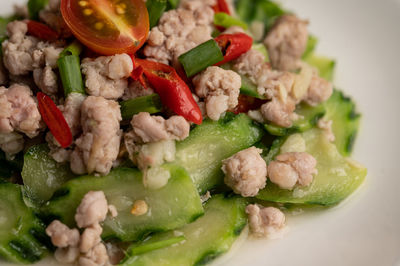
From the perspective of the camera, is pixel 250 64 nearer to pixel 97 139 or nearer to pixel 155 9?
pixel 155 9

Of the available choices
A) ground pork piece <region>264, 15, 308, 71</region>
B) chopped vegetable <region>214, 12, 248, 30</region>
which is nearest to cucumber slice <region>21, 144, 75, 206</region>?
chopped vegetable <region>214, 12, 248, 30</region>

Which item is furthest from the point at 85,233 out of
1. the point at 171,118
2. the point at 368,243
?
the point at 368,243

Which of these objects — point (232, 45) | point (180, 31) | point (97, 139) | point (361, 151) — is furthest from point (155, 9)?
point (361, 151)

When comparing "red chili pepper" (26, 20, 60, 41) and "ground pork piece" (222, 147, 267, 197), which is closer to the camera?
"ground pork piece" (222, 147, 267, 197)

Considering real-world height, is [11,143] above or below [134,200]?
below

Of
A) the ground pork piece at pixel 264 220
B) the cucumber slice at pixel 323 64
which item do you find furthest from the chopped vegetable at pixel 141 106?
the cucumber slice at pixel 323 64

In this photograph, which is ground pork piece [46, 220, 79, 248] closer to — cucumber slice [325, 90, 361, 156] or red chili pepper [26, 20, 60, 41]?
red chili pepper [26, 20, 60, 41]
